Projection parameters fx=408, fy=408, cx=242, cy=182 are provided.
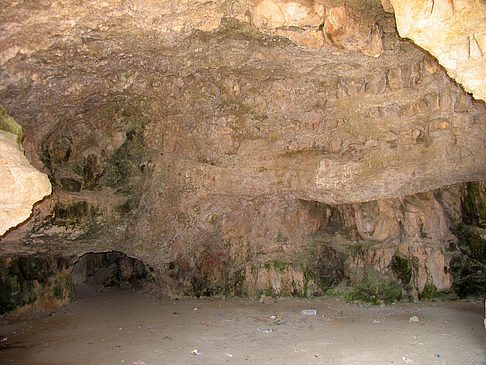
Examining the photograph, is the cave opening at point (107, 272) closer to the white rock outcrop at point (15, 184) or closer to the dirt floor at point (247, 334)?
the dirt floor at point (247, 334)

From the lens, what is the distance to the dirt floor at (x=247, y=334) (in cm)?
488

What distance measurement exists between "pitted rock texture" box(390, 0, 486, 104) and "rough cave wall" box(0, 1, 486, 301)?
1.31 m

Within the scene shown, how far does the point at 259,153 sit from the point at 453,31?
4.38m

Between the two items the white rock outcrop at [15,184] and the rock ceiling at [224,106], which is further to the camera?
the rock ceiling at [224,106]

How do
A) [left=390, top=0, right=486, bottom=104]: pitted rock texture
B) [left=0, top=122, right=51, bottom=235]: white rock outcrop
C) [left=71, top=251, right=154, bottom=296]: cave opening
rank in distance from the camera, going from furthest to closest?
1. [left=71, top=251, right=154, bottom=296]: cave opening
2. [left=0, top=122, right=51, bottom=235]: white rock outcrop
3. [left=390, top=0, right=486, bottom=104]: pitted rock texture

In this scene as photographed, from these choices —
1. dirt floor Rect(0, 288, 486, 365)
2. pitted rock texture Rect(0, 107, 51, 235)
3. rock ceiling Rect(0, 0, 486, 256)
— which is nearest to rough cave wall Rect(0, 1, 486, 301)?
rock ceiling Rect(0, 0, 486, 256)

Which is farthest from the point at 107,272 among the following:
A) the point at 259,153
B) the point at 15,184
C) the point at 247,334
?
the point at 15,184

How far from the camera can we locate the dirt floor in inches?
192

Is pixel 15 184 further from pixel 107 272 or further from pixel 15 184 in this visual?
pixel 107 272

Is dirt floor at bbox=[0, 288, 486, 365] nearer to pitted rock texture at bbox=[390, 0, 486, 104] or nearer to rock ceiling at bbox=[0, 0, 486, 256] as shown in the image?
rock ceiling at bbox=[0, 0, 486, 256]

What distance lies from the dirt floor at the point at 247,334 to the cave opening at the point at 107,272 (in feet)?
6.87

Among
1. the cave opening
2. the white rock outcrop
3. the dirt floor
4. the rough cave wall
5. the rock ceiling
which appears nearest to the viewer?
the white rock outcrop

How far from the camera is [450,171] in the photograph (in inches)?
244

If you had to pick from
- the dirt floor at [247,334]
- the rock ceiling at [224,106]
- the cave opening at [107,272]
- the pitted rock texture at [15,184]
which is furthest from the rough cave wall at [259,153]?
the cave opening at [107,272]
